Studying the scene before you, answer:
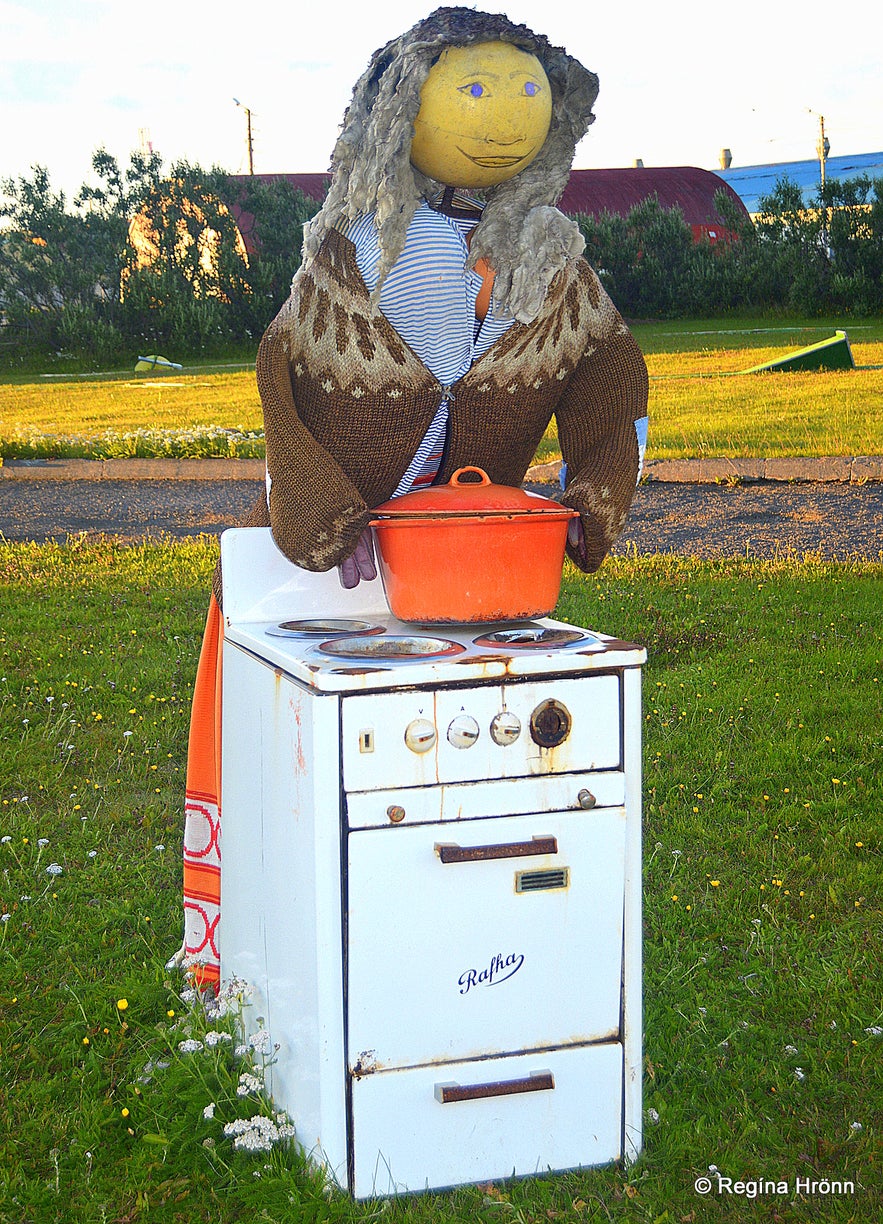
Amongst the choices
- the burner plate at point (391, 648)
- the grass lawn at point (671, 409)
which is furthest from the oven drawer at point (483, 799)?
the grass lawn at point (671, 409)

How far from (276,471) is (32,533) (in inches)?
260

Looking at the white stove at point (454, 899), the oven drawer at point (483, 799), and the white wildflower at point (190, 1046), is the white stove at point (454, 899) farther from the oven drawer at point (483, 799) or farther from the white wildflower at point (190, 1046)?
the white wildflower at point (190, 1046)

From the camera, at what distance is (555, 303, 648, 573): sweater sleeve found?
2.81 meters

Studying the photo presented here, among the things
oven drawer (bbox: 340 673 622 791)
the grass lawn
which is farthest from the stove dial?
the grass lawn

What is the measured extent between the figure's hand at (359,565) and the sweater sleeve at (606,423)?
447 mm

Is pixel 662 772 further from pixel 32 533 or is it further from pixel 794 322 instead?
pixel 794 322

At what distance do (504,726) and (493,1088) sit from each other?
27.0 inches

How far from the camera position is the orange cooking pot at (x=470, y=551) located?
8.02 ft

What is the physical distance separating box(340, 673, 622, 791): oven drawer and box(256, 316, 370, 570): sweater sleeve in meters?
0.50

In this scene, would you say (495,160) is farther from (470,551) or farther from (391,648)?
(391,648)

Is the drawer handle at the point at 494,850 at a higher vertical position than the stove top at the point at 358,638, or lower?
lower

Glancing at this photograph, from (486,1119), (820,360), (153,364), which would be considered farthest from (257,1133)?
(153,364)

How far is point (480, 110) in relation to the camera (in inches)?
103
